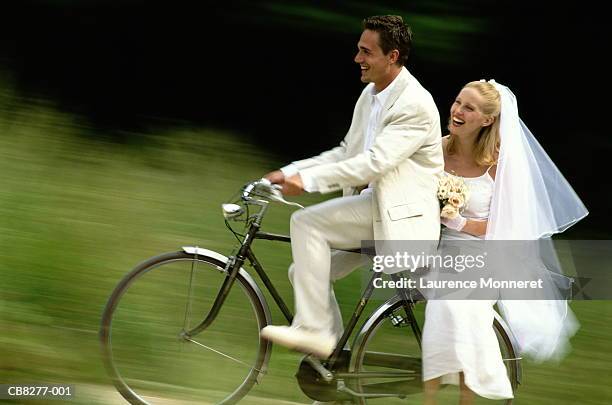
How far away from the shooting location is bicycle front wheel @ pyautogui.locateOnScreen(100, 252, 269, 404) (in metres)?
3.99

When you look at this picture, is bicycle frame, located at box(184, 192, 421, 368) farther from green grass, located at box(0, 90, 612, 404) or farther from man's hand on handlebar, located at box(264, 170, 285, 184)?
green grass, located at box(0, 90, 612, 404)

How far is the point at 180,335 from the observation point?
13.5 ft

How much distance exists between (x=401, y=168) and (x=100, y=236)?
2275mm

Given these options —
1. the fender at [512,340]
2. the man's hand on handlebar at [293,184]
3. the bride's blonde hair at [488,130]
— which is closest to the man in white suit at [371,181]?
the man's hand on handlebar at [293,184]

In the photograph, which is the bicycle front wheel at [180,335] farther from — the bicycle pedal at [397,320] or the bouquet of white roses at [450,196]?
the bouquet of white roses at [450,196]

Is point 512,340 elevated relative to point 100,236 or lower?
elevated

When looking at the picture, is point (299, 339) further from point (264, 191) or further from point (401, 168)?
point (401, 168)

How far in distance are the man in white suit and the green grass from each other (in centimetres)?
51

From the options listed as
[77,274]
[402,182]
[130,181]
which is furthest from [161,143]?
[402,182]

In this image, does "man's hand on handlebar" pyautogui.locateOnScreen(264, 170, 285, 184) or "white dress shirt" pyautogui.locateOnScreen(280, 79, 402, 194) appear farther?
"white dress shirt" pyautogui.locateOnScreen(280, 79, 402, 194)

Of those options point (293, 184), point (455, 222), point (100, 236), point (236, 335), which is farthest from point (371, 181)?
point (100, 236)

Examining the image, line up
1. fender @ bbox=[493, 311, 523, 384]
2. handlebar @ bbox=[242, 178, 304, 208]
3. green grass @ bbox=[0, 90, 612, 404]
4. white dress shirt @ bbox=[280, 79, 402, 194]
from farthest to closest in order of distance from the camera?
green grass @ bbox=[0, 90, 612, 404], fender @ bbox=[493, 311, 523, 384], white dress shirt @ bbox=[280, 79, 402, 194], handlebar @ bbox=[242, 178, 304, 208]

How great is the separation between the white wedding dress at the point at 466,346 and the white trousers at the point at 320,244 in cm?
38

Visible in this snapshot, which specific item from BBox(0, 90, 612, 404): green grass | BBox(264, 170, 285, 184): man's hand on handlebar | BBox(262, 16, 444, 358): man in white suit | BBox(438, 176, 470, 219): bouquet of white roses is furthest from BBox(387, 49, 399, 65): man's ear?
BBox(0, 90, 612, 404): green grass
